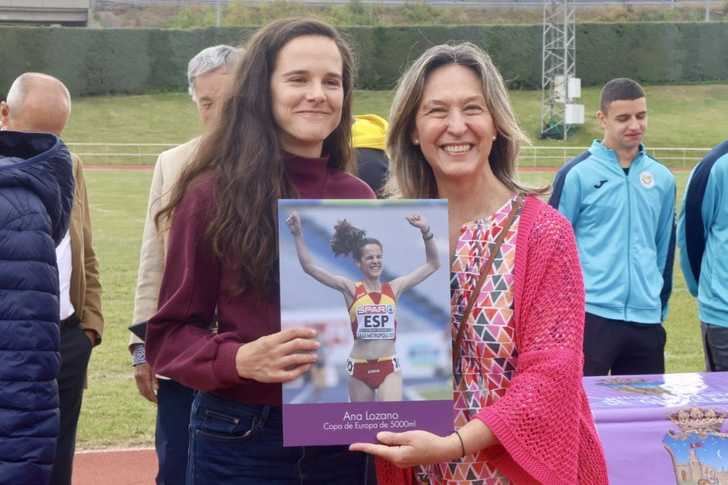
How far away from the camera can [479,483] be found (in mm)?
2377

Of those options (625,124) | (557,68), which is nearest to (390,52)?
(557,68)

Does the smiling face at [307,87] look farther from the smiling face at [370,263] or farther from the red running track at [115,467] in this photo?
the red running track at [115,467]

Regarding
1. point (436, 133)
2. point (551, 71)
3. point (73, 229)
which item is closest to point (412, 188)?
point (436, 133)

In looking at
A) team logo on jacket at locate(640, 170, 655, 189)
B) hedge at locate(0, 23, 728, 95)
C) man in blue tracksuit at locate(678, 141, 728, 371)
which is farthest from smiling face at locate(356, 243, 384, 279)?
hedge at locate(0, 23, 728, 95)

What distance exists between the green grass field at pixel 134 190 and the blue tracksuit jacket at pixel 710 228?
134cm

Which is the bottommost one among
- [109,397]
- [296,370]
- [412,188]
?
[109,397]

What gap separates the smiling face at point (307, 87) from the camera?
240 cm

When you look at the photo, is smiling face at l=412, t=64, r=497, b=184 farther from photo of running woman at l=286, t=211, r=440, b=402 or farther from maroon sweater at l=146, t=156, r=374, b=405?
maroon sweater at l=146, t=156, r=374, b=405

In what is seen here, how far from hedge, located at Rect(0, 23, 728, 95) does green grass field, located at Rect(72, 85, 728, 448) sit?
104cm

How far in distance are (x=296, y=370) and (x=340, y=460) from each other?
38 centimetres

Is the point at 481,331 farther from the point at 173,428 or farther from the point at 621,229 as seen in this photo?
the point at 621,229

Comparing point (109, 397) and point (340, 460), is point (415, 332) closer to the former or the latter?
→ point (340, 460)

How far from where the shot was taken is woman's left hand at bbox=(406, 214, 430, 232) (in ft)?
7.35

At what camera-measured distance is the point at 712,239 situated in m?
5.29
